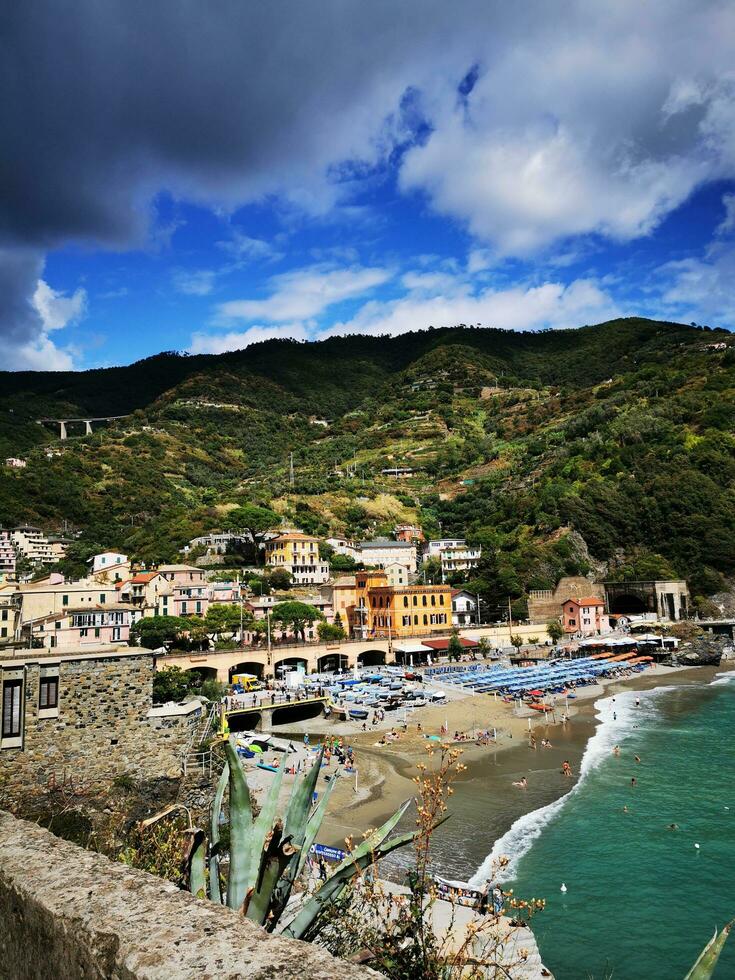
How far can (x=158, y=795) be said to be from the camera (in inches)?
402

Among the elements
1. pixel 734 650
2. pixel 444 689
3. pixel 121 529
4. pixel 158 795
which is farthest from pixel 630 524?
pixel 158 795

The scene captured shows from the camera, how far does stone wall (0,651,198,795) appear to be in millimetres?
9594

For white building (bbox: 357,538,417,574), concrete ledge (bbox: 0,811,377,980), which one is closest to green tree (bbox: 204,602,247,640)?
white building (bbox: 357,538,417,574)

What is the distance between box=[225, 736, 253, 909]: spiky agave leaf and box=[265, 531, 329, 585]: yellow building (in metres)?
67.3

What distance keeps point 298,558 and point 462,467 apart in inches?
2269

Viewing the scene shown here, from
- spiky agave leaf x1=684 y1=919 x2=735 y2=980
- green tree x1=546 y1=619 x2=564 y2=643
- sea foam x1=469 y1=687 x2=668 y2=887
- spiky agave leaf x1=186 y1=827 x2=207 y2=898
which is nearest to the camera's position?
spiky agave leaf x1=684 y1=919 x2=735 y2=980

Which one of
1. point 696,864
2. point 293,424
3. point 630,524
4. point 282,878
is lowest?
point 696,864

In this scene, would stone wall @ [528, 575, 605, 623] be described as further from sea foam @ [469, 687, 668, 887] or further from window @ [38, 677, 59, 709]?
window @ [38, 677, 59, 709]

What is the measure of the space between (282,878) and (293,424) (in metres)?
167

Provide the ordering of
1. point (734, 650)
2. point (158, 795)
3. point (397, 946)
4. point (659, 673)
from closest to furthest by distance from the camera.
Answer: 1. point (397, 946)
2. point (158, 795)
3. point (659, 673)
4. point (734, 650)

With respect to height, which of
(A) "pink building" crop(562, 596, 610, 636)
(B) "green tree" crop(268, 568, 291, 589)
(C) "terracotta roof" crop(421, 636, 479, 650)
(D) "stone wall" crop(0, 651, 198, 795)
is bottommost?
(C) "terracotta roof" crop(421, 636, 479, 650)

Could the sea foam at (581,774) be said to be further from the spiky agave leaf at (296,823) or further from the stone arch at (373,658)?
the stone arch at (373,658)

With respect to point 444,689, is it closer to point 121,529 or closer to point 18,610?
point 18,610

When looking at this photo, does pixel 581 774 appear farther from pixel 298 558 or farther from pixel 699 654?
pixel 298 558
